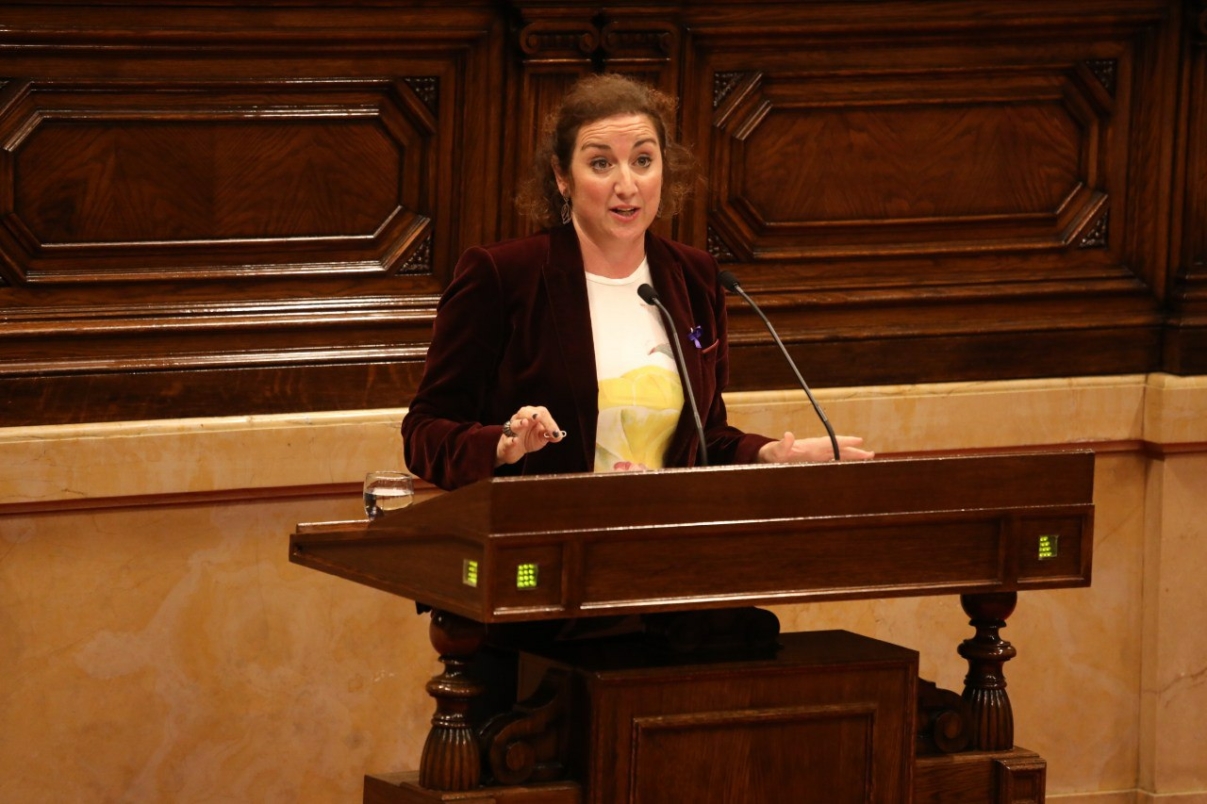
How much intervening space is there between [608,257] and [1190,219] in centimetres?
236

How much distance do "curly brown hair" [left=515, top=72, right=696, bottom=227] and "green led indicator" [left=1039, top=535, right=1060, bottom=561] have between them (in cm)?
91

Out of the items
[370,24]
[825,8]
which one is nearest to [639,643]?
[370,24]

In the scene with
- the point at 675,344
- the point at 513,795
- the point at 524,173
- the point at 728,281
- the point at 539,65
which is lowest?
the point at 513,795

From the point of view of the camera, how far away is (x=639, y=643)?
310cm

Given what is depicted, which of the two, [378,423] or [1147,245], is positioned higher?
[1147,245]

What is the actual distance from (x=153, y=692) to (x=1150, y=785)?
251 centimetres

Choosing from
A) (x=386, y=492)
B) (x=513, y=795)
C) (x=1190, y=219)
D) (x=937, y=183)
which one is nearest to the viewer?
(x=513, y=795)

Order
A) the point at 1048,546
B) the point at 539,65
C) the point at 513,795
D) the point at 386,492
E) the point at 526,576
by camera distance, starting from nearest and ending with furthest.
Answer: the point at 526,576 → the point at 513,795 → the point at 1048,546 → the point at 386,492 → the point at 539,65

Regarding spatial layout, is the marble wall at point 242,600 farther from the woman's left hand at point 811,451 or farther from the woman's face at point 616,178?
the woman's left hand at point 811,451

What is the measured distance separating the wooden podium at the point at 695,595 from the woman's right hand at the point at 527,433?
176mm

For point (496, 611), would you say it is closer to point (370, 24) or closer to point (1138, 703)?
point (370, 24)

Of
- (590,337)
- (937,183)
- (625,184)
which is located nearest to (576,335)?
(590,337)

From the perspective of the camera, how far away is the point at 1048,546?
309 centimetres

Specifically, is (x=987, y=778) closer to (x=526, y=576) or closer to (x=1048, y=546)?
(x=1048, y=546)
